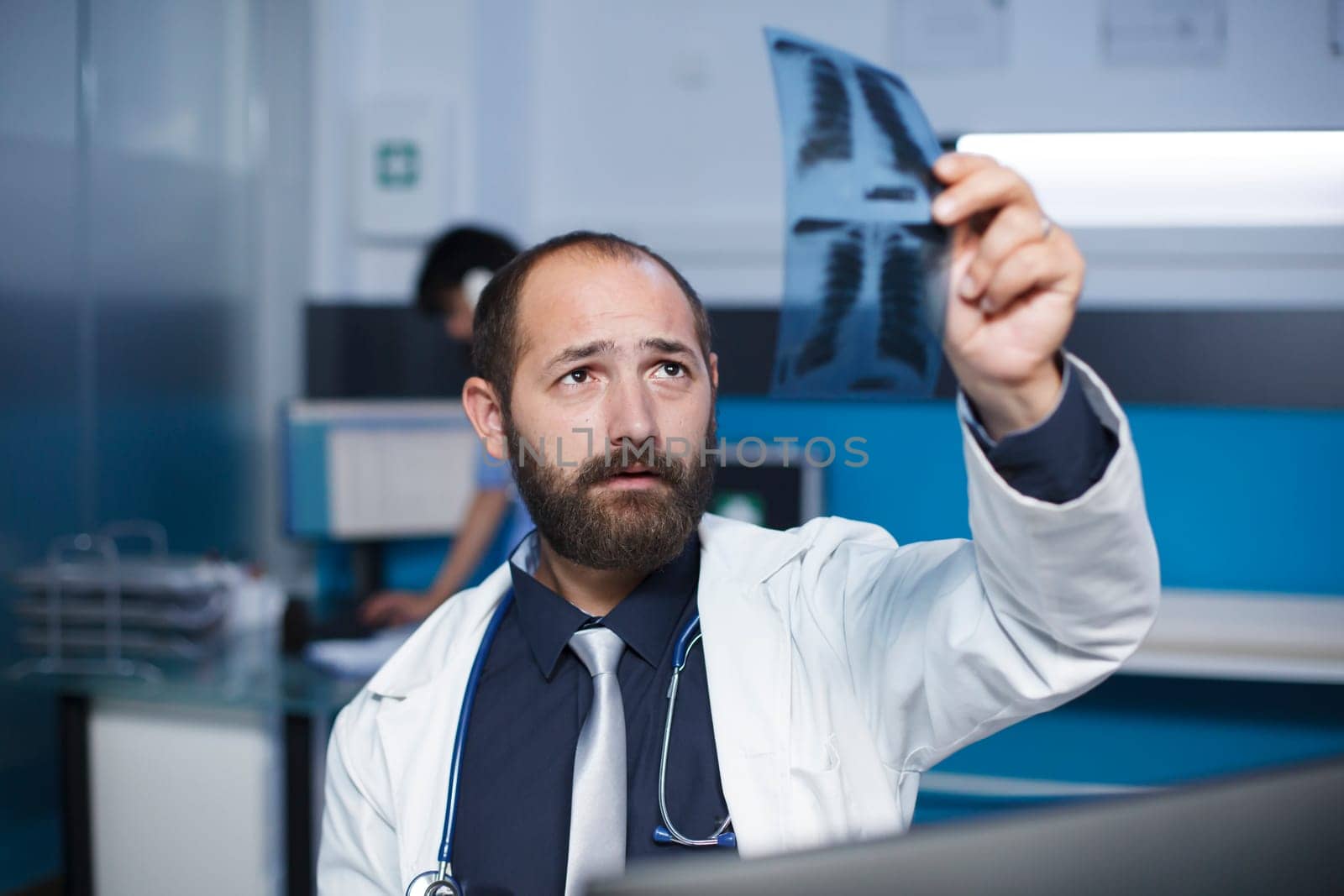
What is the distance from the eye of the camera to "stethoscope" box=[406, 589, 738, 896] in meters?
0.96

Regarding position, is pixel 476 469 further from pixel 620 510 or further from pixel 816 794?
pixel 816 794

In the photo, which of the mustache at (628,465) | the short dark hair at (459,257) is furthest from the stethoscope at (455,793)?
the short dark hair at (459,257)

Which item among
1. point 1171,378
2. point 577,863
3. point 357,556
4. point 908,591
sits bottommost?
point 357,556

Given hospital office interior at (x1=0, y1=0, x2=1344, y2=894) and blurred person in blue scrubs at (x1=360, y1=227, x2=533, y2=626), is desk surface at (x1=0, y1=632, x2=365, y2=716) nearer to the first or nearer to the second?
hospital office interior at (x1=0, y1=0, x2=1344, y2=894)

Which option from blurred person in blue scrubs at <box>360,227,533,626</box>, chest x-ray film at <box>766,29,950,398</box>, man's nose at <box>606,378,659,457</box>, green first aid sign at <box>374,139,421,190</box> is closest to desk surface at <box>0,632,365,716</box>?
blurred person in blue scrubs at <box>360,227,533,626</box>

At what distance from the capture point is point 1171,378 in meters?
1.60

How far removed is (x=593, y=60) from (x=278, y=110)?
947 mm

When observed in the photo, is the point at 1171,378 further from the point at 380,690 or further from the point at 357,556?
the point at 357,556

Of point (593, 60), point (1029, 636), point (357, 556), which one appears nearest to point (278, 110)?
point (593, 60)

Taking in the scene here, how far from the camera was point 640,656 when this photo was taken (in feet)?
3.61

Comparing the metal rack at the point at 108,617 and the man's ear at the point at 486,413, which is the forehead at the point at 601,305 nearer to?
the man's ear at the point at 486,413

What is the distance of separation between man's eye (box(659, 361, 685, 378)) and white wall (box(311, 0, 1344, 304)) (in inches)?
63.5

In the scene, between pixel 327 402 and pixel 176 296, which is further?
pixel 176 296

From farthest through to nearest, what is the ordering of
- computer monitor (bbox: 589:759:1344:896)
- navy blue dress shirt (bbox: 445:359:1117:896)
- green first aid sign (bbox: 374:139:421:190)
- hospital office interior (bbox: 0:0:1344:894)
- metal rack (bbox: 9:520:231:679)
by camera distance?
green first aid sign (bbox: 374:139:421:190) < metal rack (bbox: 9:520:231:679) < hospital office interior (bbox: 0:0:1344:894) < navy blue dress shirt (bbox: 445:359:1117:896) < computer monitor (bbox: 589:759:1344:896)
